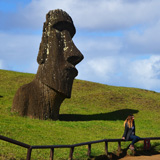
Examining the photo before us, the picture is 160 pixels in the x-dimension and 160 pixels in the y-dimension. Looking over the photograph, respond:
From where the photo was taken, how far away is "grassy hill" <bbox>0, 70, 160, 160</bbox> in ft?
54.0

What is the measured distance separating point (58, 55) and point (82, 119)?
5.34 metres

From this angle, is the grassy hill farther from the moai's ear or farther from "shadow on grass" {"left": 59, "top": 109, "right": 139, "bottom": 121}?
the moai's ear

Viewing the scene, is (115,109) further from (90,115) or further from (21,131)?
(21,131)

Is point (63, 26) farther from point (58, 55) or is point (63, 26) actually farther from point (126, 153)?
point (126, 153)

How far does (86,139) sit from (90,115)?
10.2 meters

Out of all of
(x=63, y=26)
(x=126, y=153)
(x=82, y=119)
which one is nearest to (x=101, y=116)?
(x=82, y=119)

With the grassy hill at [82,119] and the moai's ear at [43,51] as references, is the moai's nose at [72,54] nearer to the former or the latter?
the moai's ear at [43,51]

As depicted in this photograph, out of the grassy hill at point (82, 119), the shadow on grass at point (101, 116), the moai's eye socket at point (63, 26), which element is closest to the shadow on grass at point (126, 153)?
the grassy hill at point (82, 119)

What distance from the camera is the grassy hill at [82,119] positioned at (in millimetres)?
16469

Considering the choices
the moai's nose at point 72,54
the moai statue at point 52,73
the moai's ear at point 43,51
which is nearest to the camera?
the moai statue at point 52,73

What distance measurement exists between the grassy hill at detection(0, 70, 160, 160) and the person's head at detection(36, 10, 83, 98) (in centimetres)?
257

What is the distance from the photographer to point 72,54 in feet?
79.3

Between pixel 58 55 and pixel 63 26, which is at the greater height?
pixel 63 26

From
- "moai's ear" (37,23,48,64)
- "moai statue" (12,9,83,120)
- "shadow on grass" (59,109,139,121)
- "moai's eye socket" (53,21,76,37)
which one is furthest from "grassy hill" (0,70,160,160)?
"moai's eye socket" (53,21,76,37)
